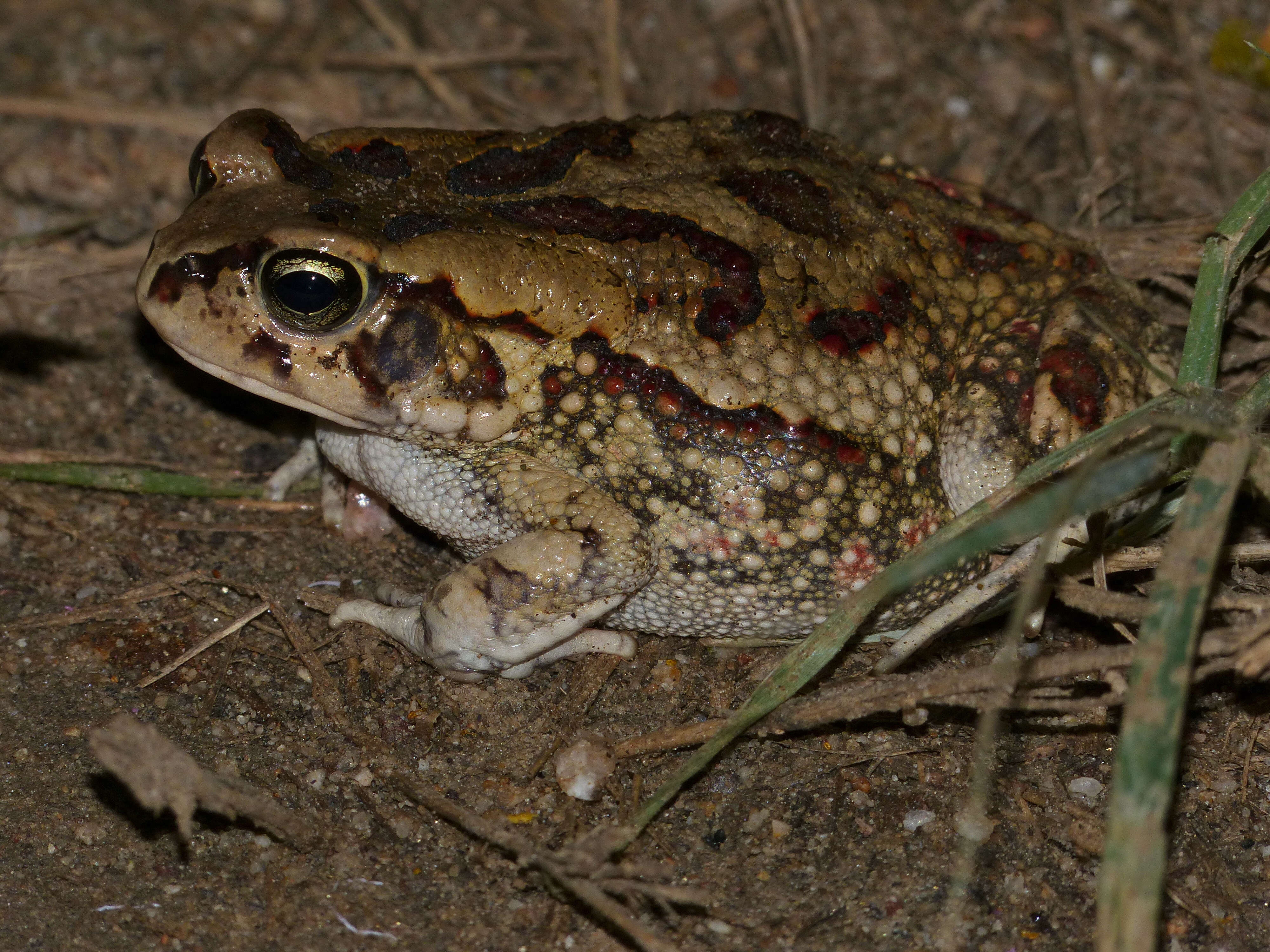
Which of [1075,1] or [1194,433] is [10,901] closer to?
[1194,433]

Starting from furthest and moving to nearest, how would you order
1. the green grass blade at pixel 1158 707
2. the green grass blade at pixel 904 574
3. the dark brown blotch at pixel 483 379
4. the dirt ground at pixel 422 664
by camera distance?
the dark brown blotch at pixel 483 379, the dirt ground at pixel 422 664, the green grass blade at pixel 904 574, the green grass blade at pixel 1158 707

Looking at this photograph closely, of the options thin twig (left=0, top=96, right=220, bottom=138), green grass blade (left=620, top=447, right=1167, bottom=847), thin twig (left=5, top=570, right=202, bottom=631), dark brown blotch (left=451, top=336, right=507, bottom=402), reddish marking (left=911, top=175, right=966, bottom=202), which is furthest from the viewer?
thin twig (left=0, top=96, right=220, bottom=138)

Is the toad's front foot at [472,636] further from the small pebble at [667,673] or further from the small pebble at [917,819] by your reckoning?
the small pebble at [917,819]

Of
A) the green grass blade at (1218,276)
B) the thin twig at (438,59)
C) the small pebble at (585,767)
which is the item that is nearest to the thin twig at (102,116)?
the thin twig at (438,59)

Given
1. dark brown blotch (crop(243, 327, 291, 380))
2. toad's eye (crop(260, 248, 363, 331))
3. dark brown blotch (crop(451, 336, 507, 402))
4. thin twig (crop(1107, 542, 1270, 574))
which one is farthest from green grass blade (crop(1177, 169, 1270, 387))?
dark brown blotch (crop(243, 327, 291, 380))

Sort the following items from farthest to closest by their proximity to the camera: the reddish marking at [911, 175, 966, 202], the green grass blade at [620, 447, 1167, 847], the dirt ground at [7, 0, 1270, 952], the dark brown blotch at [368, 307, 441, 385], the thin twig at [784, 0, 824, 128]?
1. the thin twig at [784, 0, 824, 128]
2. the reddish marking at [911, 175, 966, 202]
3. the dark brown blotch at [368, 307, 441, 385]
4. the dirt ground at [7, 0, 1270, 952]
5. the green grass blade at [620, 447, 1167, 847]

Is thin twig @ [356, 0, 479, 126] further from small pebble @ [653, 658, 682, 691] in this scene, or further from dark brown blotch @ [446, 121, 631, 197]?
small pebble @ [653, 658, 682, 691]

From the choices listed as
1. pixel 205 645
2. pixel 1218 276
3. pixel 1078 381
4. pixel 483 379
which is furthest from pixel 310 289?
pixel 1218 276
